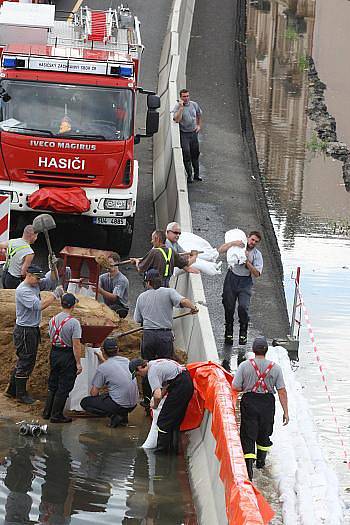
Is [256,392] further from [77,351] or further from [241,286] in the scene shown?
[241,286]

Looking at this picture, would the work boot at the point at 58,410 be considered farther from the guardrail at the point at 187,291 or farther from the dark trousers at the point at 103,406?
the guardrail at the point at 187,291

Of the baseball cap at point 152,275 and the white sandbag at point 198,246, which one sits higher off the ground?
the baseball cap at point 152,275

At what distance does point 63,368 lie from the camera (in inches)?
540

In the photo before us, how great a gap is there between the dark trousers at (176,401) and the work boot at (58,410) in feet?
4.13

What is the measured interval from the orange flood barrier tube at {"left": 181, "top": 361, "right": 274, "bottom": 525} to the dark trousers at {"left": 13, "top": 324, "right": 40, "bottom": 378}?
180 cm

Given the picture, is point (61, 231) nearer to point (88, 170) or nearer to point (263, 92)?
point (88, 170)

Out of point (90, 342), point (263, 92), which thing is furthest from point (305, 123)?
point (90, 342)

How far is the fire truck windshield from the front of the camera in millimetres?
19484

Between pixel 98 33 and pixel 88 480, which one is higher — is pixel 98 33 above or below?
above

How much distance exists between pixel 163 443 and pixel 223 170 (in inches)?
562

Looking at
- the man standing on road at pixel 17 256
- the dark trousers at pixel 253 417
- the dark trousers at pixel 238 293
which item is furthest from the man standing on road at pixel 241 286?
the dark trousers at pixel 253 417

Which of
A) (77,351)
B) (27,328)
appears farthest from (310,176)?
(77,351)

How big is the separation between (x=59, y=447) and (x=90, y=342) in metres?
1.67

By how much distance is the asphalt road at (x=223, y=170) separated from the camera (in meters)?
19.3
